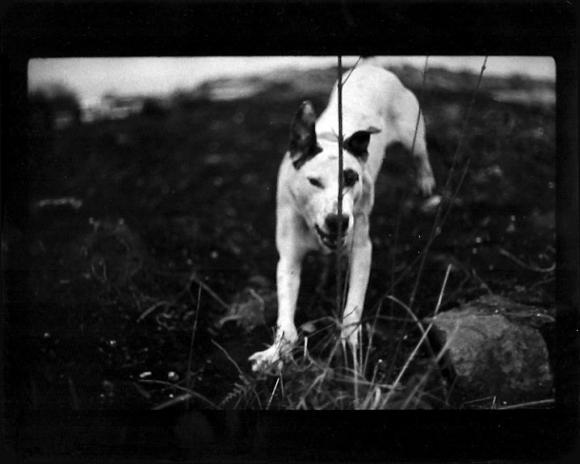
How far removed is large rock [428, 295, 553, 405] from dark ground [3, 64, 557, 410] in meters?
0.10

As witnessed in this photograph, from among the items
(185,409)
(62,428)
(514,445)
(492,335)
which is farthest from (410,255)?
(62,428)

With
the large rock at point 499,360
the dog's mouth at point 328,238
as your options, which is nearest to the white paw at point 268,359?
the dog's mouth at point 328,238

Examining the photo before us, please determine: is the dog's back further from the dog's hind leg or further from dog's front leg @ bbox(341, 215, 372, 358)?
dog's front leg @ bbox(341, 215, 372, 358)

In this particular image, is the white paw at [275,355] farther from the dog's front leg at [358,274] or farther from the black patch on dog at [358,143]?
the black patch on dog at [358,143]

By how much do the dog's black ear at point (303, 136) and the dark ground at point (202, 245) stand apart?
156 millimetres

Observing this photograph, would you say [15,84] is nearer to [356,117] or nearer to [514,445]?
[356,117]

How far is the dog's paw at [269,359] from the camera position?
8.44 ft

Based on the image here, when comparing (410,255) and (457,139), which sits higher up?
(457,139)


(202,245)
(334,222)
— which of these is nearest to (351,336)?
(334,222)

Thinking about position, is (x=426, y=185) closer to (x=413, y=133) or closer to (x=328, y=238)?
(x=413, y=133)

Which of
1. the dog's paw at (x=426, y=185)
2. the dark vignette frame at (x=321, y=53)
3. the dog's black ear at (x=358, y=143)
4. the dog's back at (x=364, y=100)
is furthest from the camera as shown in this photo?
the dog's paw at (x=426, y=185)

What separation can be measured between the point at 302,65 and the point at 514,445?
49.8 inches

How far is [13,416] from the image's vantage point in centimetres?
263

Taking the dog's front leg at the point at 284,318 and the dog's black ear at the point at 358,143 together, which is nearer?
the dog's front leg at the point at 284,318
